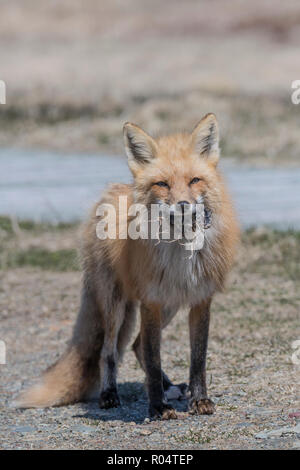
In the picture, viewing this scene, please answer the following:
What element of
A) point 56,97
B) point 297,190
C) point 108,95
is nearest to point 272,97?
point 108,95

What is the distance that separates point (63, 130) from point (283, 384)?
1586cm

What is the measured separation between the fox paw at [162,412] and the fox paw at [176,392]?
1.71 ft

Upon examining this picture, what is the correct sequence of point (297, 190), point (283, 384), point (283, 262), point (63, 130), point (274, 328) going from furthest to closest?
point (63, 130)
point (297, 190)
point (283, 262)
point (274, 328)
point (283, 384)

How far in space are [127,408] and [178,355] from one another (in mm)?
1274

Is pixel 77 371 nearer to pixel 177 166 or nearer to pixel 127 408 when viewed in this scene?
pixel 127 408

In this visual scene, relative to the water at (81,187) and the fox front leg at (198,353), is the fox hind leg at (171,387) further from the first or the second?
the water at (81,187)

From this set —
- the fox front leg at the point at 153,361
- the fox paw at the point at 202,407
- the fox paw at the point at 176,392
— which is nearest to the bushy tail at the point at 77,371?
the fox paw at the point at 176,392

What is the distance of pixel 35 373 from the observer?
7.17 metres

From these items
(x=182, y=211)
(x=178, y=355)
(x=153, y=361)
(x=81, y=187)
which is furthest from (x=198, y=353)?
(x=81, y=187)

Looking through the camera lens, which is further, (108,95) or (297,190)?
(108,95)

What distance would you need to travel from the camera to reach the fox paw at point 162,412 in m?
5.62

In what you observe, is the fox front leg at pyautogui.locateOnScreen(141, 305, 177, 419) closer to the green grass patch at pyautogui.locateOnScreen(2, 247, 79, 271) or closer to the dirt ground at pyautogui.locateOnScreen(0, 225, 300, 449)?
the dirt ground at pyautogui.locateOnScreen(0, 225, 300, 449)

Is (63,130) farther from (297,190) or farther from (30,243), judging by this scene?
(30,243)

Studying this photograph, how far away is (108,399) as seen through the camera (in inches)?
242
